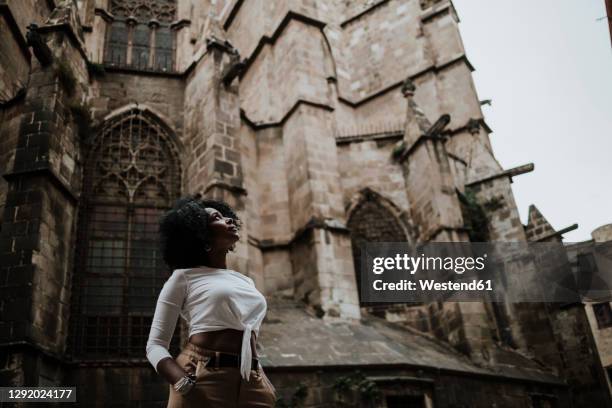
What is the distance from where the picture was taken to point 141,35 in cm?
1375

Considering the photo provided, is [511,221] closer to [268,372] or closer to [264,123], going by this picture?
[264,123]

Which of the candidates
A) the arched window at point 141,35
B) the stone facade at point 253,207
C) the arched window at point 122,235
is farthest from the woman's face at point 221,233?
the arched window at point 141,35

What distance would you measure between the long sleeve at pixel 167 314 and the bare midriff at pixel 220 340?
98 mm

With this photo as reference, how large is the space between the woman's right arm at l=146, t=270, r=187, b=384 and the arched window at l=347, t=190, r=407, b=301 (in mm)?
10789

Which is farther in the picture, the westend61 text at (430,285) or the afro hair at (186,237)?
the westend61 text at (430,285)

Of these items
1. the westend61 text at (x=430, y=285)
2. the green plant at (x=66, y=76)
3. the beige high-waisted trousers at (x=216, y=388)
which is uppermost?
the green plant at (x=66, y=76)

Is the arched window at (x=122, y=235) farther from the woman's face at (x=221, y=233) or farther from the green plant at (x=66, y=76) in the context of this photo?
the woman's face at (x=221, y=233)

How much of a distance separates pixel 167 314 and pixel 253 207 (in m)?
9.89

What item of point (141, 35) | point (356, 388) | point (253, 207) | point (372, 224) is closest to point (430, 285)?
point (372, 224)

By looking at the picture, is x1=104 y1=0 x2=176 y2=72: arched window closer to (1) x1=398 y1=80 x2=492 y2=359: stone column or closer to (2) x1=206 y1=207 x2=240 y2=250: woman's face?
(1) x1=398 y1=80 x2=492 y2=359: stone column

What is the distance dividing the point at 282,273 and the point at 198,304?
942cm

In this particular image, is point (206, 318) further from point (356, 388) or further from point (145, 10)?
point (145, 10)

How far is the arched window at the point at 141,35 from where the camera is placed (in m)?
13.3

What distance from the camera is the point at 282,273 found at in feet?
36.9
